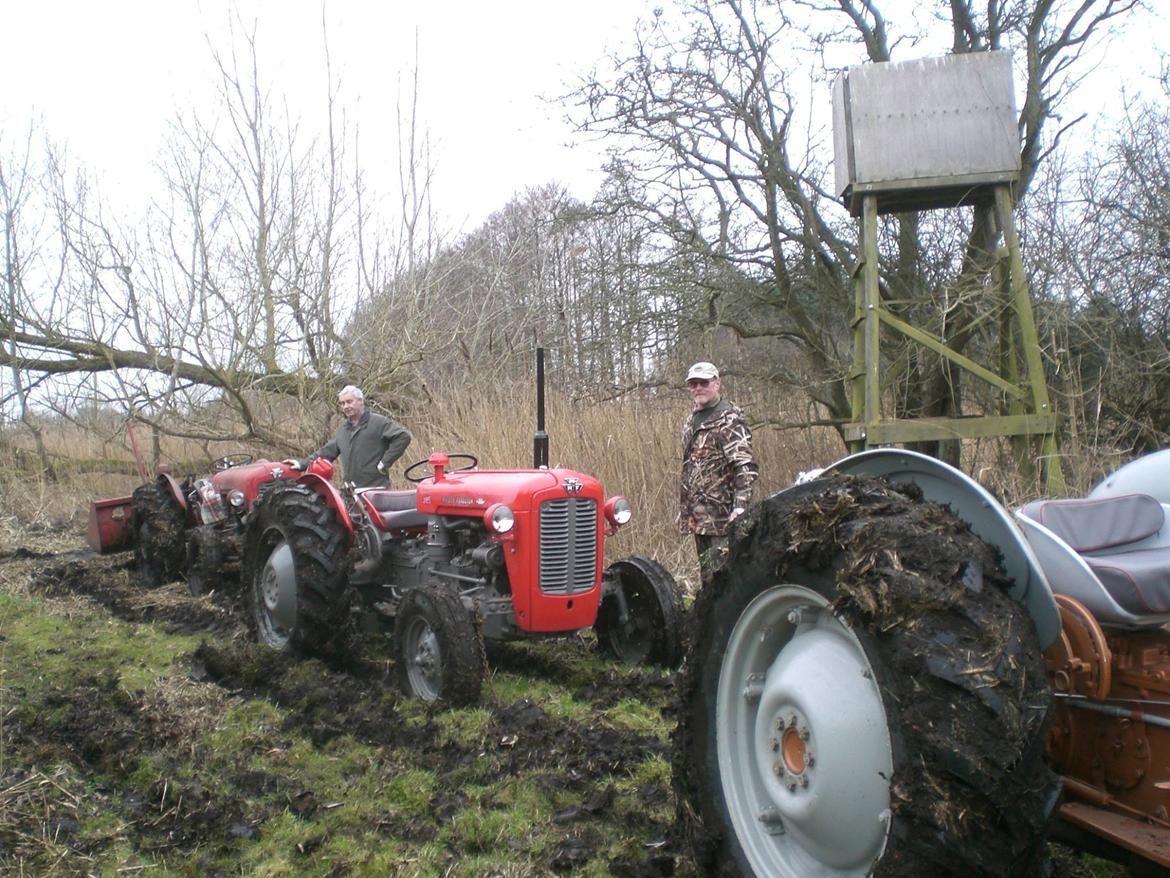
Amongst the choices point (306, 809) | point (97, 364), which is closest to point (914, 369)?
point (306, 809)

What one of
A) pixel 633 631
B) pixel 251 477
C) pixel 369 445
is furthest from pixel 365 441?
pixel 633 631

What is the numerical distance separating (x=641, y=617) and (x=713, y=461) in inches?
36.2

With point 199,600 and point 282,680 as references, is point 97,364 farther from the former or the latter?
point 282,680

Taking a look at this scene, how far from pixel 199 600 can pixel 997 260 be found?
6.44 metres

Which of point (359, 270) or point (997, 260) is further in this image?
point (359, 270)

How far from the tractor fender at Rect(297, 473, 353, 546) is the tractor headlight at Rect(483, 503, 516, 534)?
113 centimetres

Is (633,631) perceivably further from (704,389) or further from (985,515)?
(985,515)

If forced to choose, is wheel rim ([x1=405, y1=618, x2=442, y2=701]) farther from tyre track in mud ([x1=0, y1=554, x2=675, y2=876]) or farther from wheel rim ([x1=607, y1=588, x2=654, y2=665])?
wheel rim ([x1=607, y1=588, x2=654, y2=665])

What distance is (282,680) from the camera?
5160 millimetres

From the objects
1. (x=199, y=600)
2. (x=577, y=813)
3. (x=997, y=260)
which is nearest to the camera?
(x=577, y=813)

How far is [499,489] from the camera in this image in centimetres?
512

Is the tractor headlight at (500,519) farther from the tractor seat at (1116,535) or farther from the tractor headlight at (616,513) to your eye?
the tractor seat at (1116,535)

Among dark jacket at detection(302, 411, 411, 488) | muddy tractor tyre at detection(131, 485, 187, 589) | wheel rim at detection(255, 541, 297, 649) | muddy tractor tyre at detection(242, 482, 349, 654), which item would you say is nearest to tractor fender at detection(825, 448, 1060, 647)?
muddy tractor tyre at detection(242, 482, 349, 654)

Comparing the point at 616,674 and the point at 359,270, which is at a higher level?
the point at 359,270
